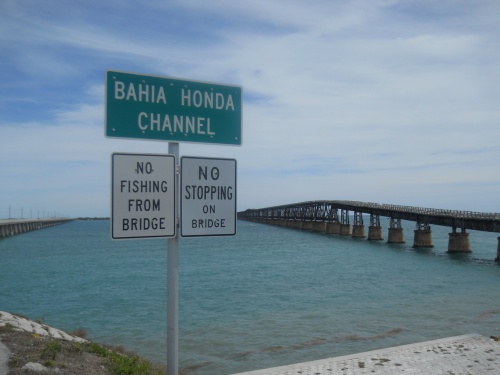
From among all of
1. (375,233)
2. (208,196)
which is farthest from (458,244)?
(208,196)

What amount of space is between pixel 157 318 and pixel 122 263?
33529 mm

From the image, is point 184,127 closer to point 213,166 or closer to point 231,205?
point 213,166

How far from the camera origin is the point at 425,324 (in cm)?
2211

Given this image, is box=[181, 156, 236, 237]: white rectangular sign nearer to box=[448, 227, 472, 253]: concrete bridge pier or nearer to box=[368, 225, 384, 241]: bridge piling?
box=[448, 227, 472, 253]: concrete bridge pier

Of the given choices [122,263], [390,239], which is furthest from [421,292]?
[390,239]

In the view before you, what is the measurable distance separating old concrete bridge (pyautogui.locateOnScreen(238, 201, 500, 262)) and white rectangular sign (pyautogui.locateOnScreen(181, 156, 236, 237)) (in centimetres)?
5931

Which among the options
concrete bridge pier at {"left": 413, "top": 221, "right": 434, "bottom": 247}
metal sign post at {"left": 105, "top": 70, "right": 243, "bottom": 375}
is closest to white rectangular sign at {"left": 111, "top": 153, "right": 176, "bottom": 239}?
→ metal sign post at {"left": 105, "top": 70, "right": 243, "bottom": 375}

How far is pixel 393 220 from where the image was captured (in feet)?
297

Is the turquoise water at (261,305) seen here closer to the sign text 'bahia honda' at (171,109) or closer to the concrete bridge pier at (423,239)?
the sign text 'bahia honda' at (171,109)

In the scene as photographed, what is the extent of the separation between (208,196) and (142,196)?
0.69 metres

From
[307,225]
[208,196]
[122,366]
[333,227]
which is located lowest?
[307,225]

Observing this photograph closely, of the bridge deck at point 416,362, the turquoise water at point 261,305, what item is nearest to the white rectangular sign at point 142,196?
the bridge deck at point 416,362

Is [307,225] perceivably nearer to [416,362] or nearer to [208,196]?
[416,362]

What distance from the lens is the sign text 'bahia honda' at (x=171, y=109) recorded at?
4785mm
